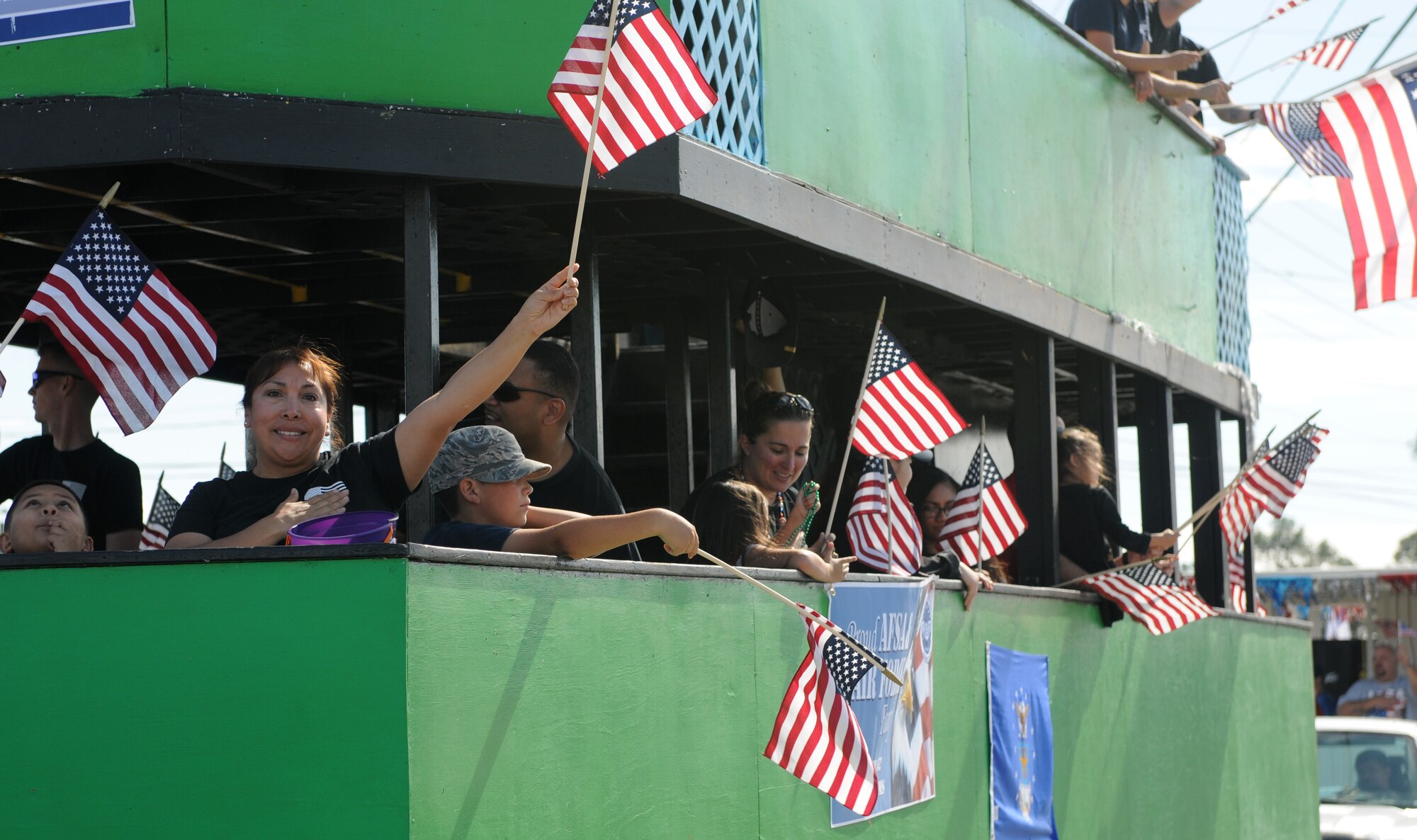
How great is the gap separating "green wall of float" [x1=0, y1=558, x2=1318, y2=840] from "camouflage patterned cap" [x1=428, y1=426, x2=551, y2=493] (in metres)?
0.37

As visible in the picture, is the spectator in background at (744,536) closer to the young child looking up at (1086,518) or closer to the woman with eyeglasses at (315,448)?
the woman with eyeglasses at (315,448)

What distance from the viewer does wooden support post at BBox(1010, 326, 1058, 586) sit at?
9672mm

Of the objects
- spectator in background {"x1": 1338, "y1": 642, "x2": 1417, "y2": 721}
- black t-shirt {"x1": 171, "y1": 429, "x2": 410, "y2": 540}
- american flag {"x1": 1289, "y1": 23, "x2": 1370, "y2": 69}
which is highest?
american flag {"x1": 1289, "y1": 23, "x2": 1370, "y2": 69}

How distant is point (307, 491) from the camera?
16.8 feet

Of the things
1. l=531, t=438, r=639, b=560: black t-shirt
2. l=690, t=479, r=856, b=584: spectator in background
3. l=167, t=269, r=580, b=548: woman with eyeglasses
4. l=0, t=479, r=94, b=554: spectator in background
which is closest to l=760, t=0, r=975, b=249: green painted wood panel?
l=690, t=479, r=856, b=584: spectator in background

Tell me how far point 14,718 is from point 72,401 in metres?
2.06

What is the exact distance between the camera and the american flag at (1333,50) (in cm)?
1099

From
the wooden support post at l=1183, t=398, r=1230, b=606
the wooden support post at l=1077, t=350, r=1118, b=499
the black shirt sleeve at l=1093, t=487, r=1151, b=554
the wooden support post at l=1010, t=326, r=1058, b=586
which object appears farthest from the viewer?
the wooden support post at l=1183, t=398, r=1230, b=606

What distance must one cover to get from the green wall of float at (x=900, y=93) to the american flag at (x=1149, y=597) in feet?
5.27

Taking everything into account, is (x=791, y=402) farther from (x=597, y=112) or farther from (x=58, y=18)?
(x=58, y=18)

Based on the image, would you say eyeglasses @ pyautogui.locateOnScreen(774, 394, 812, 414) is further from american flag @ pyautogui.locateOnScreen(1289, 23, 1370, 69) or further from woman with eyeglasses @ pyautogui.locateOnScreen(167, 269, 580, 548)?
american flag @ pyautogui.locateOnScreen(1289, 23, 1370, 69)

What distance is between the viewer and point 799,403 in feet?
22.9

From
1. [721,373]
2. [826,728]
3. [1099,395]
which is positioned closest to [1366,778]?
[1099,395]

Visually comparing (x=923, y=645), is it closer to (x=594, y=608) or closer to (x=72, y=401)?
(x=594, y=608)
